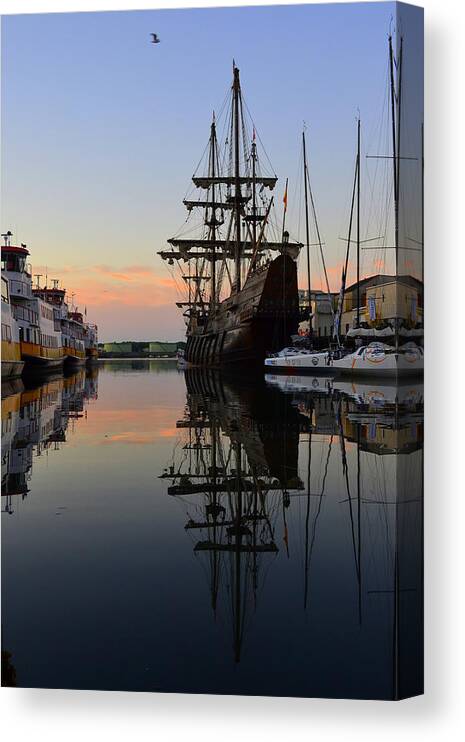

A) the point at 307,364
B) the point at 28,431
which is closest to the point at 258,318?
the point at 307,364

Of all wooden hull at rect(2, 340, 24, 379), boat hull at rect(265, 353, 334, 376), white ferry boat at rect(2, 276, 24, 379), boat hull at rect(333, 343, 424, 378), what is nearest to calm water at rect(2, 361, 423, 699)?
boat hull at rect(333, 343, 424, 378)

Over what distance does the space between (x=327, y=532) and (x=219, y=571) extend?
123 centimetres

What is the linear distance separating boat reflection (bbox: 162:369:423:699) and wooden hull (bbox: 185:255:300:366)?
73.8 feet

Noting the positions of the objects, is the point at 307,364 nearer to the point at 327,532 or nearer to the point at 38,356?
the point at 38,356

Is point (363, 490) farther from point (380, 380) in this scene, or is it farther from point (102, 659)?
point (380, 380)

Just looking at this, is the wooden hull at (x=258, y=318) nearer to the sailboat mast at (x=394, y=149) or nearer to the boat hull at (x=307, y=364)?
the boat hull at (x=307, y=364)

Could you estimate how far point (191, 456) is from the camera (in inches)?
381

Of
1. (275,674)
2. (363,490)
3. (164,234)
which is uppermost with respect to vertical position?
(164,234)

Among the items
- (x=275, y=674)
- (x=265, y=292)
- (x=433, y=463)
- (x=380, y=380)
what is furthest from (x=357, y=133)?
(x=265, y=292)

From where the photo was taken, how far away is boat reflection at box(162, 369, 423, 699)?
4.75 meters

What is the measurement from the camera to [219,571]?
539 centimetres

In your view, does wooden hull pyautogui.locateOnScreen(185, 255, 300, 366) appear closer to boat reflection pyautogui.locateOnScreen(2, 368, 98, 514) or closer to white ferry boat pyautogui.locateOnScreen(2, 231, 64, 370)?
white ferry boat pyautogui.locateOnScreen(2, 231, 64, 370)

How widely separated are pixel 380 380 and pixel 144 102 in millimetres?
17676

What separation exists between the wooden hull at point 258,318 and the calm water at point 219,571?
23695mm
